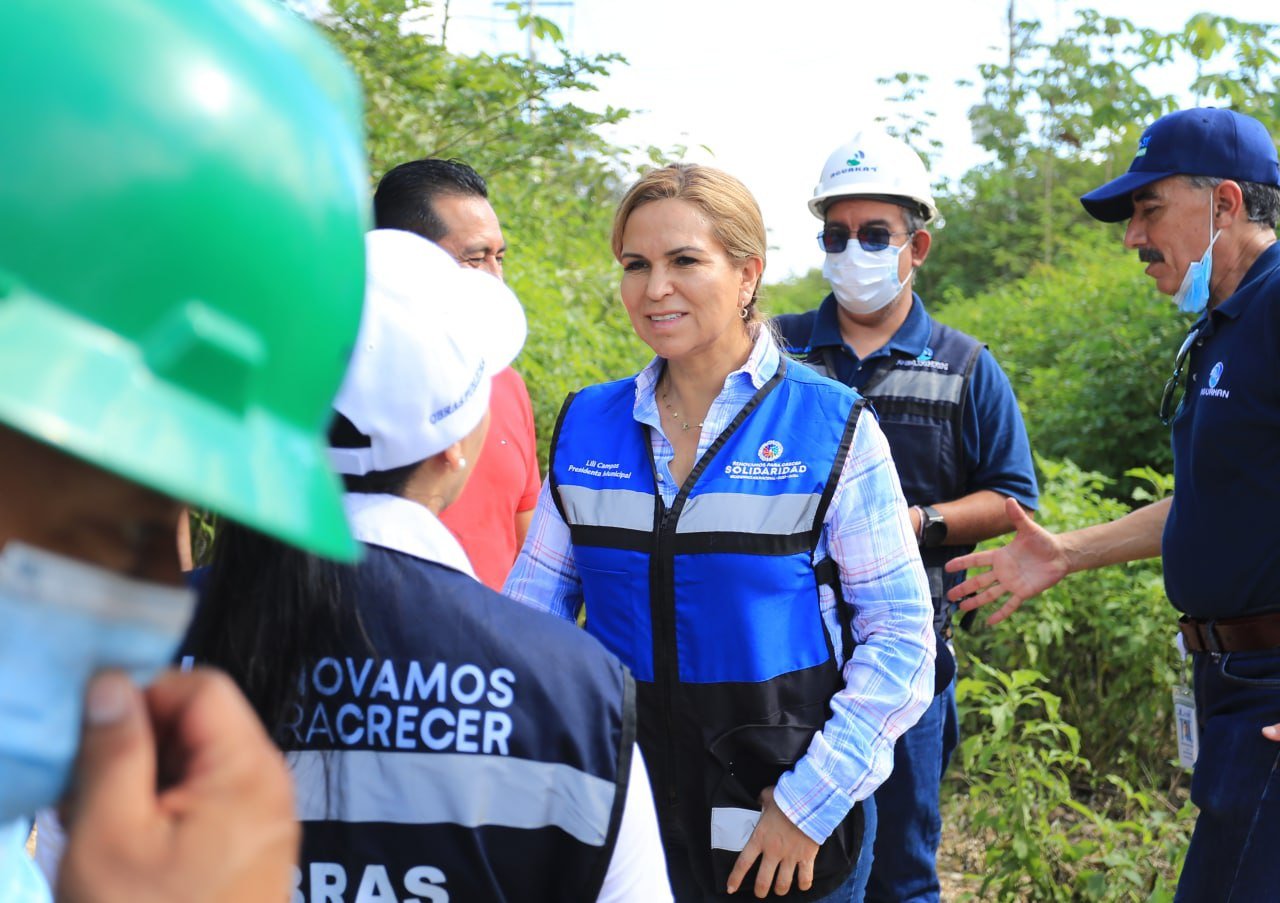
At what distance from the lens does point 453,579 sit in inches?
56.5

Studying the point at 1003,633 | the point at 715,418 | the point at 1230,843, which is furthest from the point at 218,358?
the point at 1003,633

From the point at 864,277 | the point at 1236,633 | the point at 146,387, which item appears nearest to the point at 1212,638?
the point at 1236,633

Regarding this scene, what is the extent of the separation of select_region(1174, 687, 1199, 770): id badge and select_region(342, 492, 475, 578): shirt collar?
2533mm

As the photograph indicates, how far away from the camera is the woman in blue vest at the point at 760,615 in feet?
7.70

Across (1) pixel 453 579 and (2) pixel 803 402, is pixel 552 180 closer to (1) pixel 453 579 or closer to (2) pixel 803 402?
(2) pixel 803 402

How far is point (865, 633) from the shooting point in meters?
2.46

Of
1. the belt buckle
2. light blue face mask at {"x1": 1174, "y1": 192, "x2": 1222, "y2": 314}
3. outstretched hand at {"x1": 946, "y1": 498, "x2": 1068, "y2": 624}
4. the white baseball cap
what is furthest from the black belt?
the white baseball cap

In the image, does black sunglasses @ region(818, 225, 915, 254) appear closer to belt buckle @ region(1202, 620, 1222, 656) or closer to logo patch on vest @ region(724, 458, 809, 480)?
belt buckle @ region(1202, 620, 1222, 656)

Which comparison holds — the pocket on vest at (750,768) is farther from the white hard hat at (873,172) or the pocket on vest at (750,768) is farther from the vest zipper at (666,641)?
the white hard hat at (873,172)

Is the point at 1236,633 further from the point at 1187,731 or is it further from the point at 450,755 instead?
the point at 450,755

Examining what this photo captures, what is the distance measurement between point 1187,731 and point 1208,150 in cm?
159

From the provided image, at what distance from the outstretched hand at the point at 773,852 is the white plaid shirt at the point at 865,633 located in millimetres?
27

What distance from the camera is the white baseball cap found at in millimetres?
1415

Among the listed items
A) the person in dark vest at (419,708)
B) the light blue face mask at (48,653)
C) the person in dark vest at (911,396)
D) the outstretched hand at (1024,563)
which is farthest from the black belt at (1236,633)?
the light blue face mask at (48,653)
